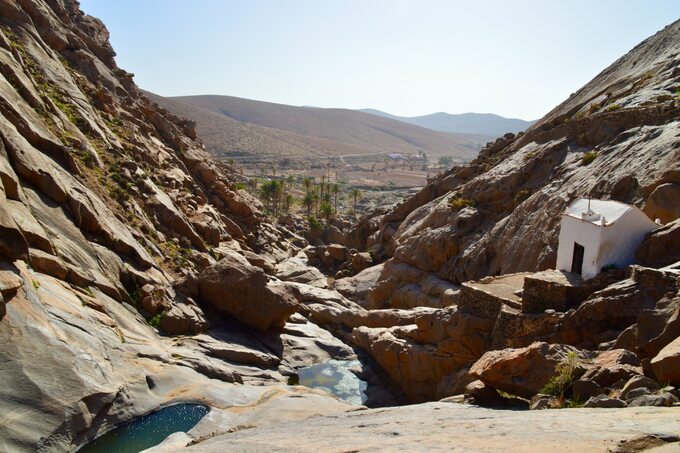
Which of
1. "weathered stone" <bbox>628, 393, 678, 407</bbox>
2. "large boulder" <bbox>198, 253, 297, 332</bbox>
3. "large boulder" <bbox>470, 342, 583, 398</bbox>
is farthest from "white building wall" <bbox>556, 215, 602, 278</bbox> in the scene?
"large boulder" <bbox>198, 253, 297, 332</bbox>

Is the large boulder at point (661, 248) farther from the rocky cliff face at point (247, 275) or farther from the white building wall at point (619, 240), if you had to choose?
the white building wall at point (619, 240)

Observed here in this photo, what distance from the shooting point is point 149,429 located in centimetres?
1884

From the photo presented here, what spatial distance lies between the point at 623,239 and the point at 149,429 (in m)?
18.0

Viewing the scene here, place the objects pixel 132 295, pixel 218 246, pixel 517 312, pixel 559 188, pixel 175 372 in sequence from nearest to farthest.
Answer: pixel 517 312, pixel 175 372, pixel 132 295, pixel 559 188, pixel 218 246

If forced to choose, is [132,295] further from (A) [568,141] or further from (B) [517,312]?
(A) [568,141]

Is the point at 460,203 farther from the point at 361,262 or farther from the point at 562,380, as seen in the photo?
the point at 562,380

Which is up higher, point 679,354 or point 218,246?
point 679,354

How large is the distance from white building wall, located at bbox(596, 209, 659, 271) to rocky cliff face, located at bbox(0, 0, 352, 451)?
11291 mm

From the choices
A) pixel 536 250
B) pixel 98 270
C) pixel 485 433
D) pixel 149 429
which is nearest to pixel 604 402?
pixel 485 433

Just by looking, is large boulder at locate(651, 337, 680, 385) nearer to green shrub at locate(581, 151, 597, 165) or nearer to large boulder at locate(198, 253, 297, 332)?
green shrub at locate(581, 151, 597, 165)

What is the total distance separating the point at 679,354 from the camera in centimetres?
973

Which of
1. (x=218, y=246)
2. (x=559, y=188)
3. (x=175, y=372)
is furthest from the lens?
(x=218, y=246)

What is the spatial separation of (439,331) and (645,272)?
9.72 meters

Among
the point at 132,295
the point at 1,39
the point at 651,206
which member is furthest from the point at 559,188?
the point at 1,39
